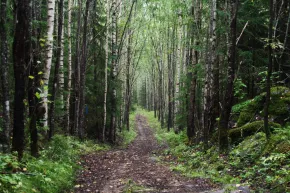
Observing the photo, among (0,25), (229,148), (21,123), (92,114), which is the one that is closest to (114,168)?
(229,148)

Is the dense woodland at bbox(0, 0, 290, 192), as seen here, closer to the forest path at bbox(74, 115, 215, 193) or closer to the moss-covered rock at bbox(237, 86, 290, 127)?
the moss-covered rock at bbox(237, 86, 290, 127)

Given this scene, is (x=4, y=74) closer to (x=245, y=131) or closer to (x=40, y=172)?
(x=40, y=172)

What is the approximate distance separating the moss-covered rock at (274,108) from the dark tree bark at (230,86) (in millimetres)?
1447

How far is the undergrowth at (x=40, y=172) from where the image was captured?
15.4ft

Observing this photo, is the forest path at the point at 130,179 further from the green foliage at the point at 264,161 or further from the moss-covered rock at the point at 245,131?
the moss-covered rock at the point at 245,131

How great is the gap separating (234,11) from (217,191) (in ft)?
17.2

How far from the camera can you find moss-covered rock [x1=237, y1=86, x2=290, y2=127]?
958cm

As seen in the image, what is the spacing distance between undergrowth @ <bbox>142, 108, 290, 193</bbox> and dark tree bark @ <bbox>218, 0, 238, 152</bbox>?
1.48ft

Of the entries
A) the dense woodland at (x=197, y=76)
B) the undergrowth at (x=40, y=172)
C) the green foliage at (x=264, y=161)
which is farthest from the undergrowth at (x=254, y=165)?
the undergrowth at (x=40, y=172)

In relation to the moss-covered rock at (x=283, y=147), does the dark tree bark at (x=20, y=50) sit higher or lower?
higher

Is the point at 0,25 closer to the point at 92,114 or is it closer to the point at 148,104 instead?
the point at 92,114

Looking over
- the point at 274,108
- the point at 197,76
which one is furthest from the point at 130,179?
the point at 197,76

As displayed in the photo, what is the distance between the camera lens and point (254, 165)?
7.09 m

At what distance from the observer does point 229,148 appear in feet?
30.3
